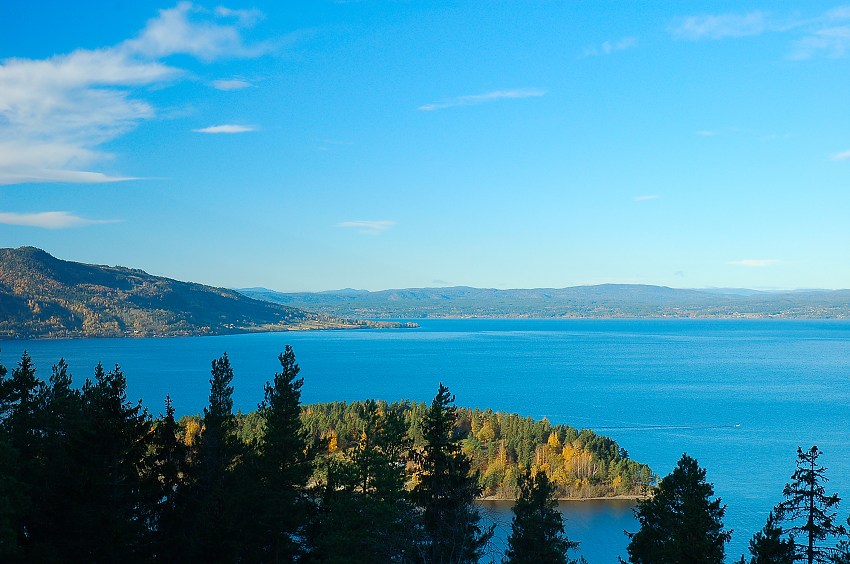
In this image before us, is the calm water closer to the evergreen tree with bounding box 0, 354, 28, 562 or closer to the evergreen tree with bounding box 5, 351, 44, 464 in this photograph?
the evergreen tree with bounding box 5, 351, 44, 464

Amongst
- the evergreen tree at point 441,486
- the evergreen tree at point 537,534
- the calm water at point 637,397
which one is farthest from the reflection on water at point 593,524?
the evergreen tree at point 441,486

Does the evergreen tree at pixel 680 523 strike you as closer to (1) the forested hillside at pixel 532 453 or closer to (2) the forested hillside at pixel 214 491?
(2) the forested hillside at pixel 214 491

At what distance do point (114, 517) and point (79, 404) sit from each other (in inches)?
520

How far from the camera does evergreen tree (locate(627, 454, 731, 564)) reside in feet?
55.1

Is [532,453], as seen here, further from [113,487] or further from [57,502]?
[57,502]

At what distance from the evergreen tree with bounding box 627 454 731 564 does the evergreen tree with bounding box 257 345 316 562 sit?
444 inches

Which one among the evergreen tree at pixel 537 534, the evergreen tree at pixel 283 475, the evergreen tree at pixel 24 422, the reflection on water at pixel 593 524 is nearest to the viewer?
the evergreen tree at pixel 283 475

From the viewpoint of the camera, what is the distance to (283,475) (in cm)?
2400

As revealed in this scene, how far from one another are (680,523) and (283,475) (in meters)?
13.1

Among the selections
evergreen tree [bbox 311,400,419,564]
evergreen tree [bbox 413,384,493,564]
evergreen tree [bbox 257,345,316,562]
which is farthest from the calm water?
evergreen tree [bbox 413,384,493,564]

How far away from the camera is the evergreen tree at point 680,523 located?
661 inches

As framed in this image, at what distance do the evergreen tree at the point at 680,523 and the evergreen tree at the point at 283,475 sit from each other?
11.3 m

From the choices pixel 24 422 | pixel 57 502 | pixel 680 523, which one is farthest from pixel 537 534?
pixel 24 422

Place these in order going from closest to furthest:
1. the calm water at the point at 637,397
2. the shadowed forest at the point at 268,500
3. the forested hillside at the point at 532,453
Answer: the shadowed forest at the point at 268,500 → the calm water at the point at 637,397 → the forested hillside at the point at 532,453
